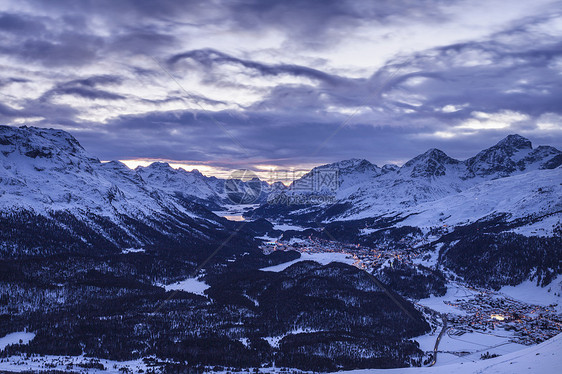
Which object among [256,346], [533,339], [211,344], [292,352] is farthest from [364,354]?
[533,339]

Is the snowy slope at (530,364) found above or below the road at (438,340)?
above

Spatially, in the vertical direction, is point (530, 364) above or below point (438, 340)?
above

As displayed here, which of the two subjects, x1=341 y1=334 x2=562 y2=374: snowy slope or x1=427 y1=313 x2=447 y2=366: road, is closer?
x1=341 y1=334 x2=562 y2=374: snowy slope

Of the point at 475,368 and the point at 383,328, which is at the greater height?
the point at 475,368

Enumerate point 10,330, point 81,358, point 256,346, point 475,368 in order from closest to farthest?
1. point 475,368
2. point 81,358
3. point 256,346
4. point 10,330

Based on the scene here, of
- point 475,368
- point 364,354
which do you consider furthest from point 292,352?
point 475,368

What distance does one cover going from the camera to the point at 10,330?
177 meters

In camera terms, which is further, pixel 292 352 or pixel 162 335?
pixel 162 335

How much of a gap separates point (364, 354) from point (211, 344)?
6061cm

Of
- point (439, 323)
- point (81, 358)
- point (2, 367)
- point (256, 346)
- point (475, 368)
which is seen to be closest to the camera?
point (475, 368)

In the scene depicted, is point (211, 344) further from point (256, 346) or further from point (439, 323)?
point (439, 323)

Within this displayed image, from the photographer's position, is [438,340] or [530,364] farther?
[438,340]

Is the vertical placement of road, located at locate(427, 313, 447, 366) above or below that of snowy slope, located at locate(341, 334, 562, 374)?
below

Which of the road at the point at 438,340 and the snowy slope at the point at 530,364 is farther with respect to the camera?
the road at the point at 438,340
